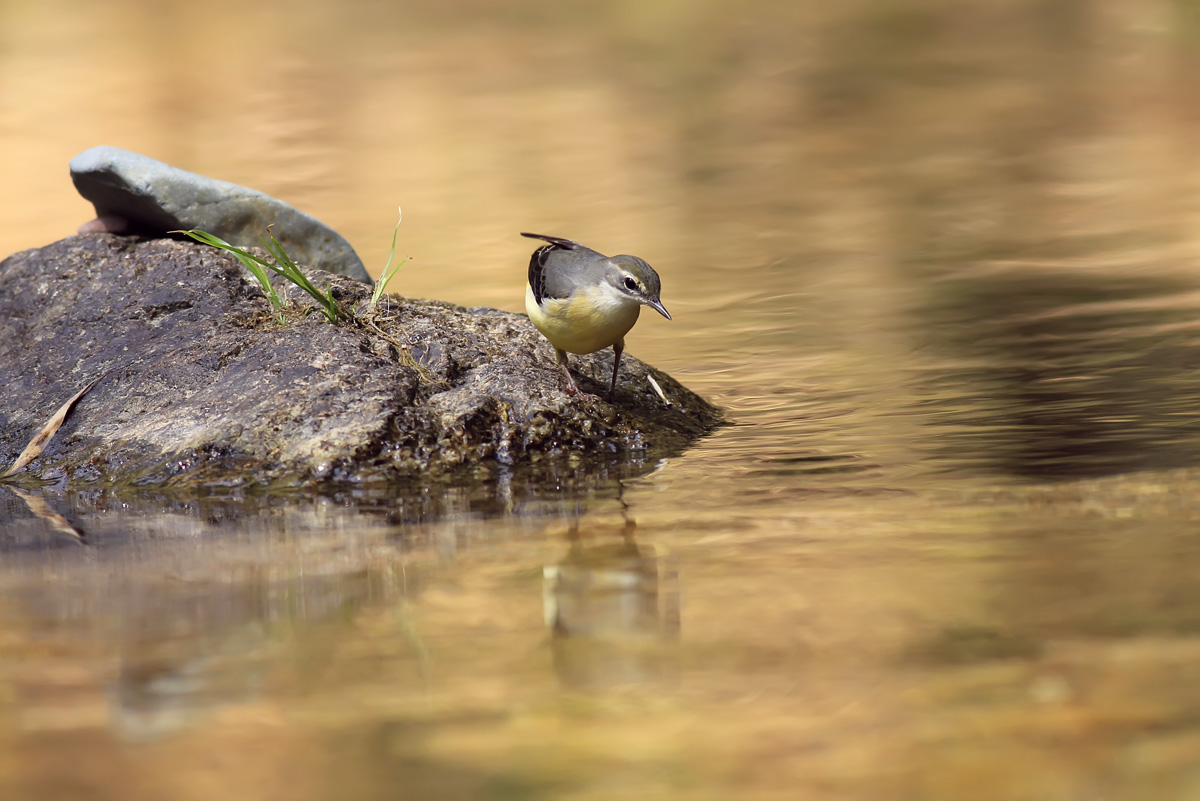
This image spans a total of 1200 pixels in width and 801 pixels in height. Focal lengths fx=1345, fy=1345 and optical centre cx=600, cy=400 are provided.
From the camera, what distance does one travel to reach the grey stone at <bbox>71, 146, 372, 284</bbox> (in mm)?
6312

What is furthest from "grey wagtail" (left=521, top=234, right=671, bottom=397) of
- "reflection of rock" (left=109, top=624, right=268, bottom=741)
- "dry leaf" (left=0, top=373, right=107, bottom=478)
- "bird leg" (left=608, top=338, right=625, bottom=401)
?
"reflection of rock" (left=109, top=624, right=268, bottom=741)

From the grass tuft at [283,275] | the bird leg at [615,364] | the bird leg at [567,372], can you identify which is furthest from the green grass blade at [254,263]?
the bird leg at [615,364]

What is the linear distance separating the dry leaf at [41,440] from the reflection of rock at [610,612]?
2.61m

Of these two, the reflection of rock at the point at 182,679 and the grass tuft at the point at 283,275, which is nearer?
the reflection of rock at the point at 182,679

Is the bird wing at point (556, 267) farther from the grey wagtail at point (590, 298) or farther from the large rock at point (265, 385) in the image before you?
the large rock at point (265, 385)

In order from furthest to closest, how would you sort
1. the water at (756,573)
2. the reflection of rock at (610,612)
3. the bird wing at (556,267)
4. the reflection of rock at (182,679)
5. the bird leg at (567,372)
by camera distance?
1. the bird leg at (567,372)
2. the bird wing at (556,267)
3. the reflection of rock at (610,612)
4. the reflection of rock at (182,679)
5. the water at (756,573)

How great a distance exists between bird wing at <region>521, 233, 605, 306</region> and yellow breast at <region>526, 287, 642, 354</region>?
45 millimetres

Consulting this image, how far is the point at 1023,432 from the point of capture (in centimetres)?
538

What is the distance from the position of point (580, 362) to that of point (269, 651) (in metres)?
3.09

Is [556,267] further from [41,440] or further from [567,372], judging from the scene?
[41,440]

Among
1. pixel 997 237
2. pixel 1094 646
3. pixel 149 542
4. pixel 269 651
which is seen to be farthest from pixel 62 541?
pixel 997 237

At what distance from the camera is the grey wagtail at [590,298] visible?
5.33 metres

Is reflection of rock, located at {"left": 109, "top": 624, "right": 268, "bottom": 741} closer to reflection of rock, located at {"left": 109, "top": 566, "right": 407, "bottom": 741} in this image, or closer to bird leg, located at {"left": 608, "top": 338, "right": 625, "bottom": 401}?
reflection of rock, located at {"left": 109, "top": 566, "right": 407, "bottom": 741}

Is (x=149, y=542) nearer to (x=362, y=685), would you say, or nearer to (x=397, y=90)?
(x=362, y=685)
